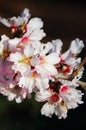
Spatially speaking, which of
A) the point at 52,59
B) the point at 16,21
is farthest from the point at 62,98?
the point at 16,21

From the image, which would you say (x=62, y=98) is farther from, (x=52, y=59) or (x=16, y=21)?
(x=16, y=21)

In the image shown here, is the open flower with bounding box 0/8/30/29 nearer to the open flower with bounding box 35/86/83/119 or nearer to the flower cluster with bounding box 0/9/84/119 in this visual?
the flower cluster with bounding box 0/9/84/119

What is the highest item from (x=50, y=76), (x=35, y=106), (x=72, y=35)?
(x=72, y=35)

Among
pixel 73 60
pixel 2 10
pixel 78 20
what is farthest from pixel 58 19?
pixel 73 60

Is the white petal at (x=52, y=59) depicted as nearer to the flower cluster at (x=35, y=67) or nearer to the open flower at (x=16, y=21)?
the flower cluster at (x=35, y=67)

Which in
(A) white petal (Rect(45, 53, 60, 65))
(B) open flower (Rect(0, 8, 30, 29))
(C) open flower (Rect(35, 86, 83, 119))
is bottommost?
(C) open flower (Rect(35, 86, 83, 119))

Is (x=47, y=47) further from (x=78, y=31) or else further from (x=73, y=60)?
(x=78, y=31)

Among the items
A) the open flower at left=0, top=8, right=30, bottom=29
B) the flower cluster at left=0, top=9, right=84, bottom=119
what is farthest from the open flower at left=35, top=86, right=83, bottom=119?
the open flower at left=0, top=8, right=30, bottom=29

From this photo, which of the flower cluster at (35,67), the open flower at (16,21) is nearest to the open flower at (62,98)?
the flower cluster at (35,67)
